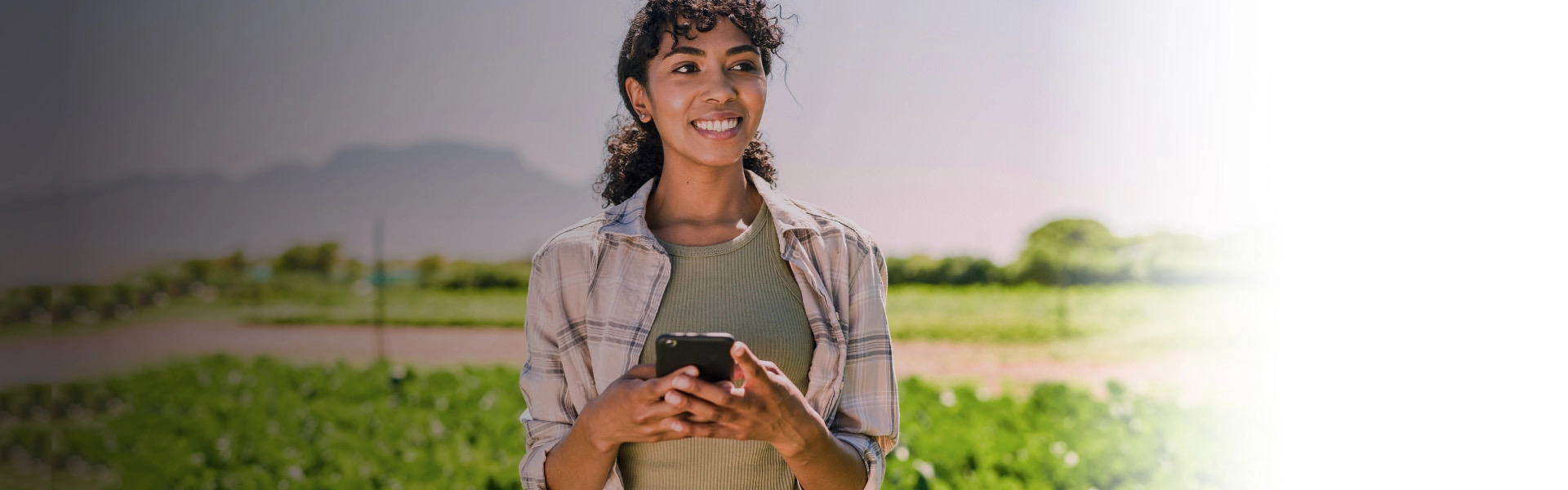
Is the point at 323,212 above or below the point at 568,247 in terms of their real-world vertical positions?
below

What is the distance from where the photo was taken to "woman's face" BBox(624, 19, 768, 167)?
1.14 meters

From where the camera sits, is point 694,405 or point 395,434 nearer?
point 694,405

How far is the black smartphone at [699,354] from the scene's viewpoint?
94cm

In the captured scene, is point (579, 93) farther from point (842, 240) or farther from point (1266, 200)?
point (842, 240)

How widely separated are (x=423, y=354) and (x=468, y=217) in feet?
2.31

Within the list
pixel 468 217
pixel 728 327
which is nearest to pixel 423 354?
pixel 468 217

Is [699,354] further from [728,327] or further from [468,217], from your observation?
[468,217]

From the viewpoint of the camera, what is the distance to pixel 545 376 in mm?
1161

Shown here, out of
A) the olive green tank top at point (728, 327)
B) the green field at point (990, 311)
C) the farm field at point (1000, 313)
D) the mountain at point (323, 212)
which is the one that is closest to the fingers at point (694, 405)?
the olive green tank top at point (728, 327)

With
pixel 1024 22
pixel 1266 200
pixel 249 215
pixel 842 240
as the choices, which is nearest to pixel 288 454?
pixel 249 215

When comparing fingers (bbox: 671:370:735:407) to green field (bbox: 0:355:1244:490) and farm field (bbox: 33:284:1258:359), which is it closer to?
green field (bbox: 0:355:1244:490)

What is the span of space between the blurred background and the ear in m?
1.79

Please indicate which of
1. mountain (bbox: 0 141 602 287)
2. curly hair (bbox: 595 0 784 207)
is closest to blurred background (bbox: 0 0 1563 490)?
mountain (bbox: 0 141 602 287)

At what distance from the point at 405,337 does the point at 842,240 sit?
142 inches
